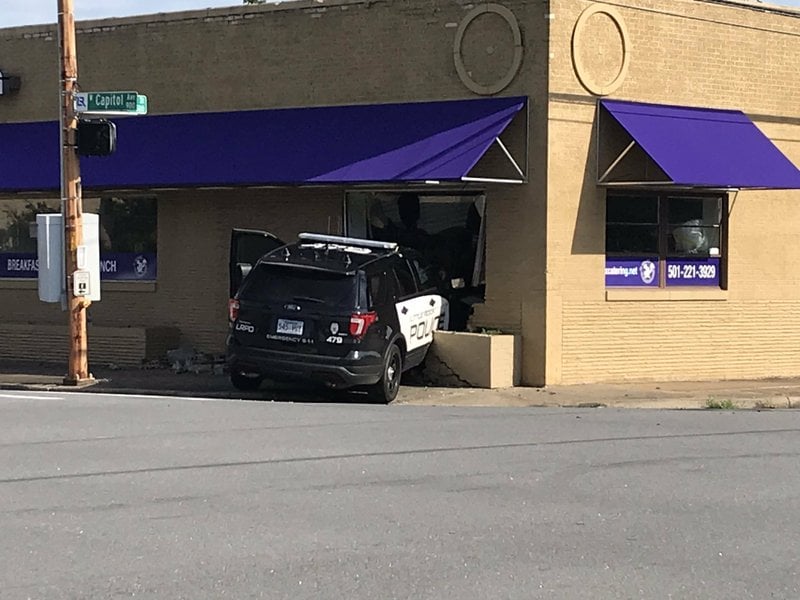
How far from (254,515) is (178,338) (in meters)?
10.3

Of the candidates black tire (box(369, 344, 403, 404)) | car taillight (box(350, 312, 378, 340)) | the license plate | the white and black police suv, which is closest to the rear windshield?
the white and black police suv

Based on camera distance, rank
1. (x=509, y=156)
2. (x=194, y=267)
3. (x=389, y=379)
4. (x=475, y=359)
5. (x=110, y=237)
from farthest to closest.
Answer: (x=110, y=237), (x=194, y=267), (x=509, y=156), (x=475, y=359), (x=389, y=379)

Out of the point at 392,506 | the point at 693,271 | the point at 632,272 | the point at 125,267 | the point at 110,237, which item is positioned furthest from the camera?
the point at 110,237

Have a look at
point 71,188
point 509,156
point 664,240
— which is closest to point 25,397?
point 71,188

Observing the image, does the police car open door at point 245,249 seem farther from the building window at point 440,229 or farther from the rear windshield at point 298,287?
the rear windshield at point 298,287

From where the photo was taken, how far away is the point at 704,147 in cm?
1512

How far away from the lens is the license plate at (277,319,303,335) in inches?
492

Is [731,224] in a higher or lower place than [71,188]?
lower

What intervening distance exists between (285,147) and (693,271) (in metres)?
6.63

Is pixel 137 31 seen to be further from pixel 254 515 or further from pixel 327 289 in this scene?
pixel 254 515

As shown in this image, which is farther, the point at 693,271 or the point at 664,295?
the point at 693,271

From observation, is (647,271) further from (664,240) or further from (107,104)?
(107,104)

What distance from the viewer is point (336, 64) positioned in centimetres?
1591

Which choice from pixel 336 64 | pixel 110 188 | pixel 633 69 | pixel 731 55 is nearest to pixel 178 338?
pixel 110 188
